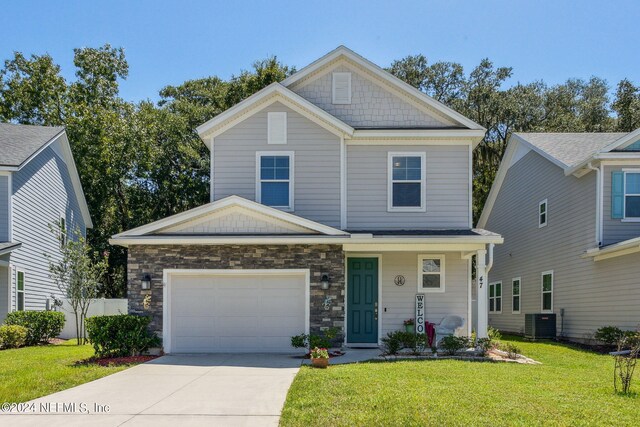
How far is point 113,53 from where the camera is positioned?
32469mm

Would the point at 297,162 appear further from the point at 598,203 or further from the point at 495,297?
the point at 495,297

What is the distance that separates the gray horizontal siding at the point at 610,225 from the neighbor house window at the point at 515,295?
20.8 feet

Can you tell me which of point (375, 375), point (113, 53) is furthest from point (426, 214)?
point (113, 53)

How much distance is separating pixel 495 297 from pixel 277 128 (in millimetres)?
13400

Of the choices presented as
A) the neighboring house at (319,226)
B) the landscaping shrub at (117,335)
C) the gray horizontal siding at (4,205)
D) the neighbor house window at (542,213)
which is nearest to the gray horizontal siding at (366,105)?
the neighboring house at (319,226)

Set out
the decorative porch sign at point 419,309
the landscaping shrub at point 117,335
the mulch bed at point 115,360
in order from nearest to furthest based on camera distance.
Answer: the mulch bed at point 115,360 < the landscaping shrub at point 117,335 < the decorative porch sign at point 419,309

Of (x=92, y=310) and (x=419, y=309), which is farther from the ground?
(x=419, y=309)

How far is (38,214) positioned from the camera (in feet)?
65.1

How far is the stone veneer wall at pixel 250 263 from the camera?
13766 millimetres

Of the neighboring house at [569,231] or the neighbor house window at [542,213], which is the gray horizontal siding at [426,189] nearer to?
the neighboring house at [569,231]

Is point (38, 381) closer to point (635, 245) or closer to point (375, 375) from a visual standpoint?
point (375, 375)

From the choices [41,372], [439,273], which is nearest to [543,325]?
[439,273]

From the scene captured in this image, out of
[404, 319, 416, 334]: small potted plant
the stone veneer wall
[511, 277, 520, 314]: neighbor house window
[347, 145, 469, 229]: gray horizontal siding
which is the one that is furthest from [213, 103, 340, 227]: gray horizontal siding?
[511, 277, 520, 314]: neighbor house window

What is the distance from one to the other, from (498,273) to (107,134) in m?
18.9
